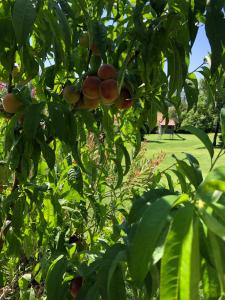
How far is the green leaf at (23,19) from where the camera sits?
0.71 meters

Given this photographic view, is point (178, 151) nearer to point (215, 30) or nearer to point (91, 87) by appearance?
point (91, 87)

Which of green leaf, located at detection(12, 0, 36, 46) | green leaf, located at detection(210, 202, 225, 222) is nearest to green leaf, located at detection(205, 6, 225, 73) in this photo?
green leaf, located at detection(12, 0, 36, 46)

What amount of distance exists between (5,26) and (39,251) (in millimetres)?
1135

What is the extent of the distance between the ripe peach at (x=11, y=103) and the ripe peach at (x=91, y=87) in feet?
0.59

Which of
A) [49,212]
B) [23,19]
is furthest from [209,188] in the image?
[49,212]

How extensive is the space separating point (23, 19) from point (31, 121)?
1.03 feet

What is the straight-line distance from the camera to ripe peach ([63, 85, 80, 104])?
1.13 metres

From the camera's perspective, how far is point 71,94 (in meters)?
1.13

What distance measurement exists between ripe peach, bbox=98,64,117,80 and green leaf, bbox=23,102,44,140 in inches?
8.2

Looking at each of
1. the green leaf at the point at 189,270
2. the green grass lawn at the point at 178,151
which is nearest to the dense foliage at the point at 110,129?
the green leaf at the point at 189,270

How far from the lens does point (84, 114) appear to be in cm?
119

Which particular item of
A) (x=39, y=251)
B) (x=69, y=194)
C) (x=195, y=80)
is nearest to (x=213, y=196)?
(x=195, y=80)

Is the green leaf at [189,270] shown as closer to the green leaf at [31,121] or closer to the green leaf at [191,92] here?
the green leaf at [31,121]

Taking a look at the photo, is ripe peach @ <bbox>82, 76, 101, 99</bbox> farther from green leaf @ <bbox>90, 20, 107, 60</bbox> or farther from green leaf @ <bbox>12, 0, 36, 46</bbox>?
green leaf @ <bbox>12, 0, 36, 46</bbox>
